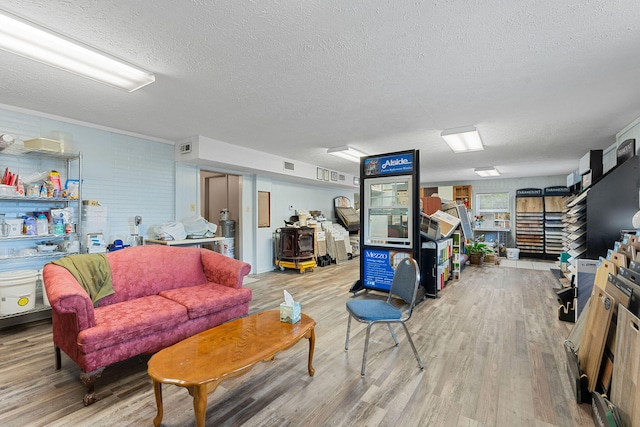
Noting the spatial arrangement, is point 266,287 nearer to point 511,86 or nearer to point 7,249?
point 7,249

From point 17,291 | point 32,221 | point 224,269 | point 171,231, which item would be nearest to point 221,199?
point 171,231

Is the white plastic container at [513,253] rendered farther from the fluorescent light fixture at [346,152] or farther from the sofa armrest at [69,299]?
the sofa armrest at [69,299]

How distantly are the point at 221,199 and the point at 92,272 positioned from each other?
4446 millimetres

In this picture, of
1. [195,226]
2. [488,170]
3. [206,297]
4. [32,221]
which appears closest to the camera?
[206,297]

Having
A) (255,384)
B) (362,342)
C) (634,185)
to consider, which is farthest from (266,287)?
(634,185)

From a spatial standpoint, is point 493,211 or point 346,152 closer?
point 346,152

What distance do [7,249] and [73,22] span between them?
10.4ft

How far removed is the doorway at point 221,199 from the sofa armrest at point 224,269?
8.81 ft

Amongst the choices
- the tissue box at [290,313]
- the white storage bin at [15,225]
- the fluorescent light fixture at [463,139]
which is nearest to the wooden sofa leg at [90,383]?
the tissue box at [290,313]

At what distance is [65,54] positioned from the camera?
2.27 metres

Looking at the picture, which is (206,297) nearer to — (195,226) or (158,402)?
(158,402)

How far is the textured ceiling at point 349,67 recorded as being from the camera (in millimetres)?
1862

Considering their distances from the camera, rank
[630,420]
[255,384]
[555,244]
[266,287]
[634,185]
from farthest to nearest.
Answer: [555,244] < [266,287] < [634,185] < [255,384] < [630,420]

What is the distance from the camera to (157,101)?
3301mm
